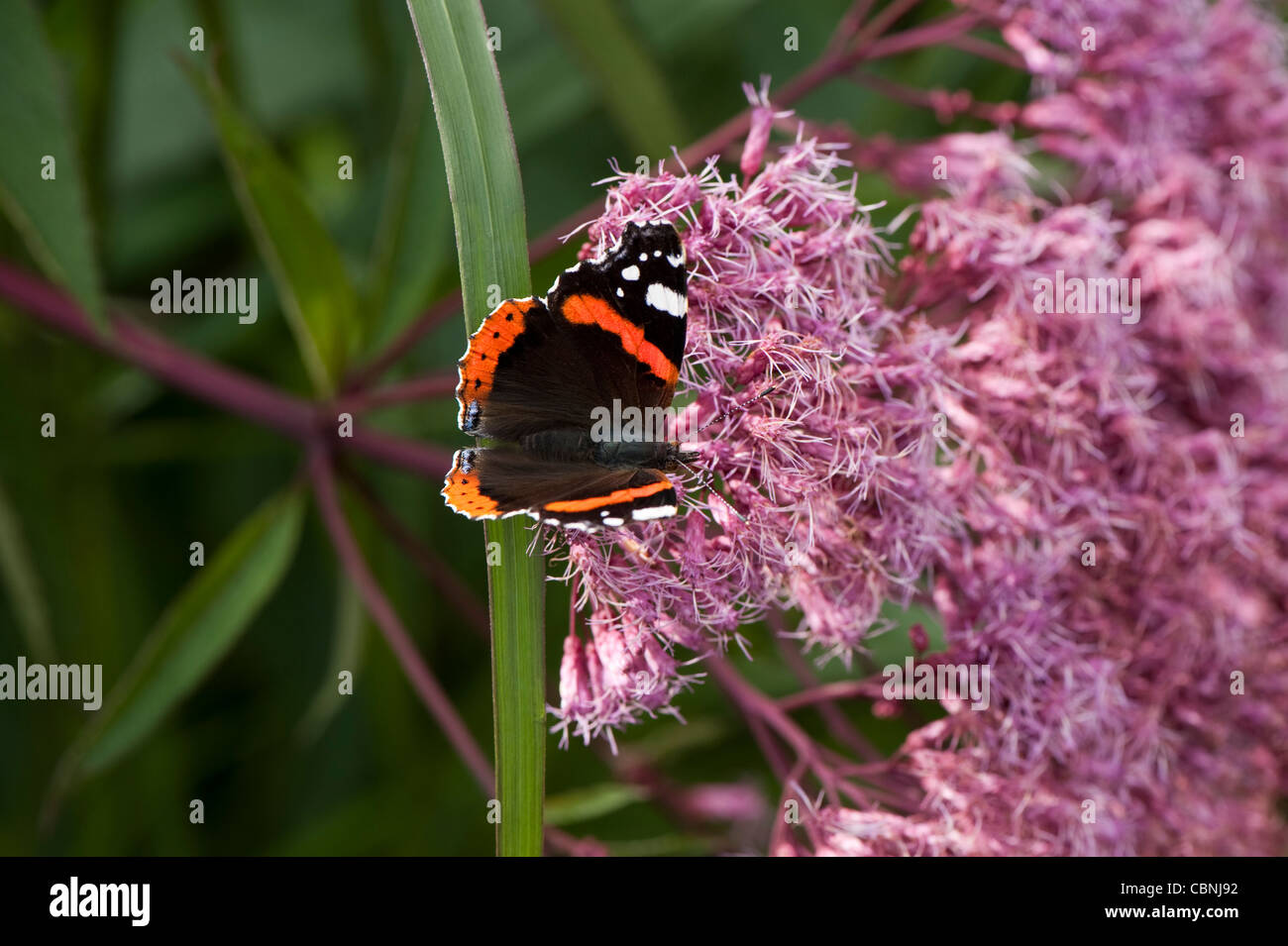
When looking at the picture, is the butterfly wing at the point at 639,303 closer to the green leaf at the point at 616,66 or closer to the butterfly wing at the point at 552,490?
the butterfly wing at the point at 552,490

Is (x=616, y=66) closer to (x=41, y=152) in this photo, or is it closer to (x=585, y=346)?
(x=585, y=346)

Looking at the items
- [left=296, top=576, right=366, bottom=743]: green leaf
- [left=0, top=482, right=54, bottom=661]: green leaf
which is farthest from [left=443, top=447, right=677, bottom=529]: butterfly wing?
[left=0, top=482, right=54, bottom=661]: green leaf

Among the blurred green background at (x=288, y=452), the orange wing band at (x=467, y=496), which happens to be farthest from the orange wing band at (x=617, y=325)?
the blurred green background at (x=288, y=452)

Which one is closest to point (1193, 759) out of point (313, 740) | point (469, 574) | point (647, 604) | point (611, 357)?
point (647, 604)

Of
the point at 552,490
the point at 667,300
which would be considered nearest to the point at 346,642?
the point at 552,490

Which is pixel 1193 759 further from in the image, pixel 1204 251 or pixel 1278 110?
pixel 1278 110

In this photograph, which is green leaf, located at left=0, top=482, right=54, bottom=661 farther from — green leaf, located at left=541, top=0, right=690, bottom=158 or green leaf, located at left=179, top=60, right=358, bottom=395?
green leaf, located at left=541, top=0, right=690, bottom=158
